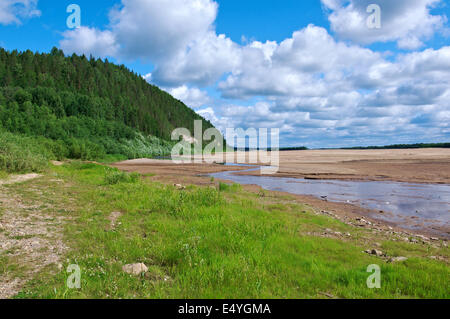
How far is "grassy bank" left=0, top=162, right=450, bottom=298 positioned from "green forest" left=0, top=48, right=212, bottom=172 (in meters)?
16.2

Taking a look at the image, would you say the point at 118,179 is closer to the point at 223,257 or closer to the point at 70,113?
the point at 223,257

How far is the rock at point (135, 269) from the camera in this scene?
5551 mm

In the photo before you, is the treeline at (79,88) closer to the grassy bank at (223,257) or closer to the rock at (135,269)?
the grassy bank at (223,257)

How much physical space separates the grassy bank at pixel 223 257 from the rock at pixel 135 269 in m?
0.17

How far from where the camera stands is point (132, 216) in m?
10.8

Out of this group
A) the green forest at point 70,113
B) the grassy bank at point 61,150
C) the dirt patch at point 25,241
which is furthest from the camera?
the green forest at point 70,113

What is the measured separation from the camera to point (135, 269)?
5641mm

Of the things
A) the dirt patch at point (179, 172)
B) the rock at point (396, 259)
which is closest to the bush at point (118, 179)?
the dirt patch at point (179, 172)

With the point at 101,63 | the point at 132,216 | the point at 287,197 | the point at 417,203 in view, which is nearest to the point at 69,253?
the point at 132,216

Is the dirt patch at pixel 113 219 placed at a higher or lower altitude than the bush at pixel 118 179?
lower

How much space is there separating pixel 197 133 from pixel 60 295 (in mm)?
173945

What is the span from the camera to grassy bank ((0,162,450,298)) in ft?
16.1

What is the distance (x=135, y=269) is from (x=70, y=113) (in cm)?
8897

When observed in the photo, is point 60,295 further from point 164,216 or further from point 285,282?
point 164,216
